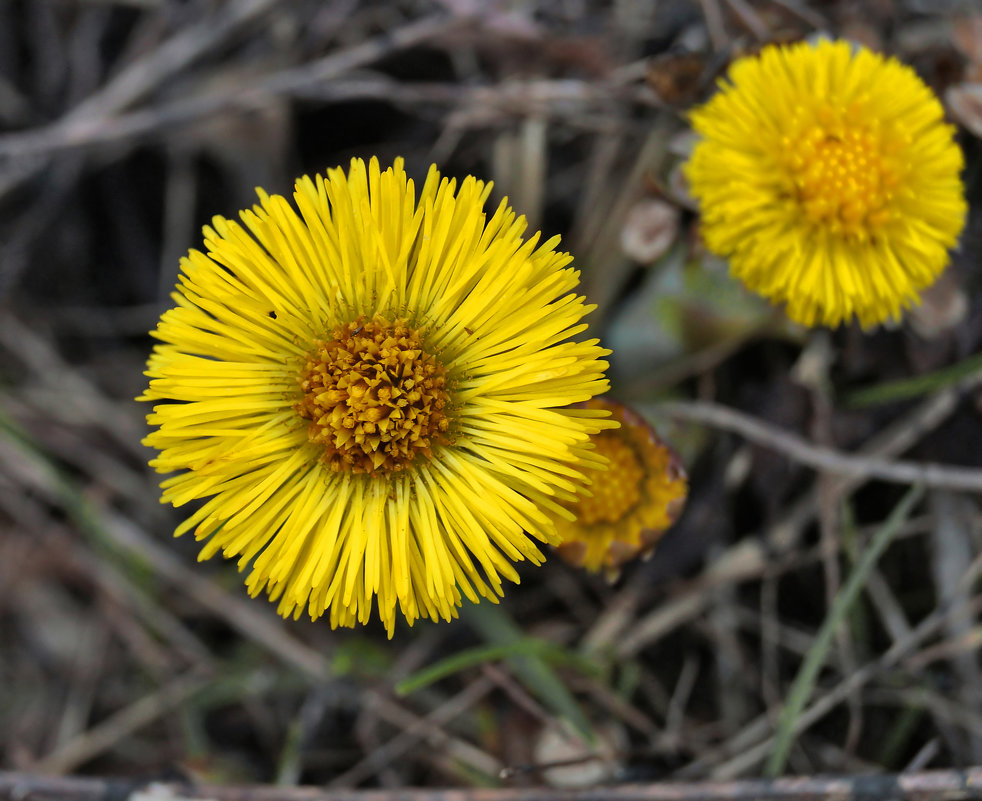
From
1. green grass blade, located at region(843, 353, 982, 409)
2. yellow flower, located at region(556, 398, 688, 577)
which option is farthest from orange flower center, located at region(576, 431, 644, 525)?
green grass blade, located at region(843, 353, 982, 409)

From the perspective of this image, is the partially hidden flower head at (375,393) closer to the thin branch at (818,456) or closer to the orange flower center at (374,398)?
the orange flower center at (374,398)

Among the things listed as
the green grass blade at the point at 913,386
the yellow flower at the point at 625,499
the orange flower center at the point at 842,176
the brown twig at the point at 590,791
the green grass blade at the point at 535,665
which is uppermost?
the orange flower center at the point at 842,176

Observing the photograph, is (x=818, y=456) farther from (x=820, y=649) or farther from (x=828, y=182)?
(x=828, y=182)

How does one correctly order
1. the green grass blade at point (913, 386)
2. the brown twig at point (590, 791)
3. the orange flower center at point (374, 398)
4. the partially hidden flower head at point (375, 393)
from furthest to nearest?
the green grass blade at point (913, 386) → the brown twig at point (590, 791) → the orange flower center at point (374, 398) → the partially hidden flower head at point (375, 393)

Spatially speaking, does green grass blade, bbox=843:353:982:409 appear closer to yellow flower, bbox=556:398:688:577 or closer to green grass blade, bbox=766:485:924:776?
green grass blade, bbox=766:485:924:776

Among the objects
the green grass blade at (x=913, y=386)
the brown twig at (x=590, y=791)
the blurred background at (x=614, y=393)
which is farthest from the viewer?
the blurred background at (x=614, y=393)

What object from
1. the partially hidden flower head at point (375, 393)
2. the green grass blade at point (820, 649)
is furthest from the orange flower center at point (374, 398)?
the green grass blade at point (820, 649)

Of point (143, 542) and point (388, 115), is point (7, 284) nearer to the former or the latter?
point (143, 542)

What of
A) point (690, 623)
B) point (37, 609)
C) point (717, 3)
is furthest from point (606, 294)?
point (37, 609)
